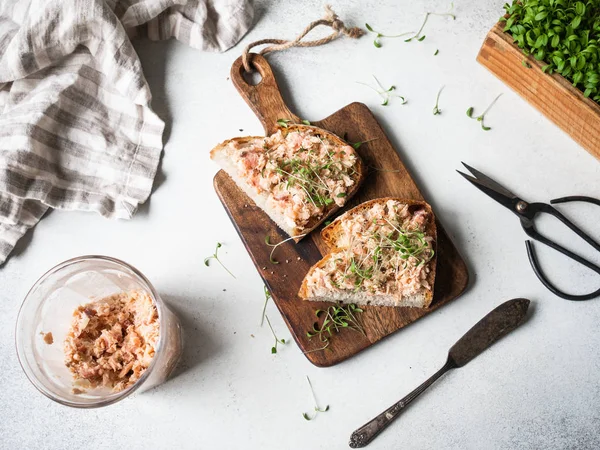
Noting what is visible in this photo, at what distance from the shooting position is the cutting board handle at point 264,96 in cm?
392

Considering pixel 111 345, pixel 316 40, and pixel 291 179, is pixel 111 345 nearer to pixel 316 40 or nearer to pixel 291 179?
pixel 291 179

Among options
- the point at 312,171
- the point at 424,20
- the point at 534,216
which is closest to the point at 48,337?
the point at 312,171

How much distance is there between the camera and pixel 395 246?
3400 mm

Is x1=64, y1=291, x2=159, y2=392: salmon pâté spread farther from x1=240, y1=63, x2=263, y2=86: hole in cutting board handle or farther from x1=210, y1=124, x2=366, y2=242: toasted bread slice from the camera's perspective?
x1=240, y1=63, x2=263, y2=86: hole in cutting board handle

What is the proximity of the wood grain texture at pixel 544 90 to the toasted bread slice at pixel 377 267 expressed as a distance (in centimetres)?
111

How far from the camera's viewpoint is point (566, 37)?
3480 mm

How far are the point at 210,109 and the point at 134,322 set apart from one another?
158cm

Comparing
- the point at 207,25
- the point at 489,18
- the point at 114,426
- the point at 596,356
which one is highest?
the point at 489,18

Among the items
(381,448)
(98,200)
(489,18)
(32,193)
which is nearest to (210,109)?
(98,200)

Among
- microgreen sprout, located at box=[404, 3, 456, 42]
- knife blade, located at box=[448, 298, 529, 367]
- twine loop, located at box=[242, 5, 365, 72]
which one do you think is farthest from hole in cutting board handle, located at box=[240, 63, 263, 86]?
knife blade, located at box=[448, 298, 529, 367]

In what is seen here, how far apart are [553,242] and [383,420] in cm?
159

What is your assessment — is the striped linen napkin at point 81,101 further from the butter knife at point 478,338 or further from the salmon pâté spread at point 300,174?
the butter knife at point 478,338

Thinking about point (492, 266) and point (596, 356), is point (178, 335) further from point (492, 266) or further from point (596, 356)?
point (596, 356)

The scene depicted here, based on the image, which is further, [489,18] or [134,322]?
[489,18]
